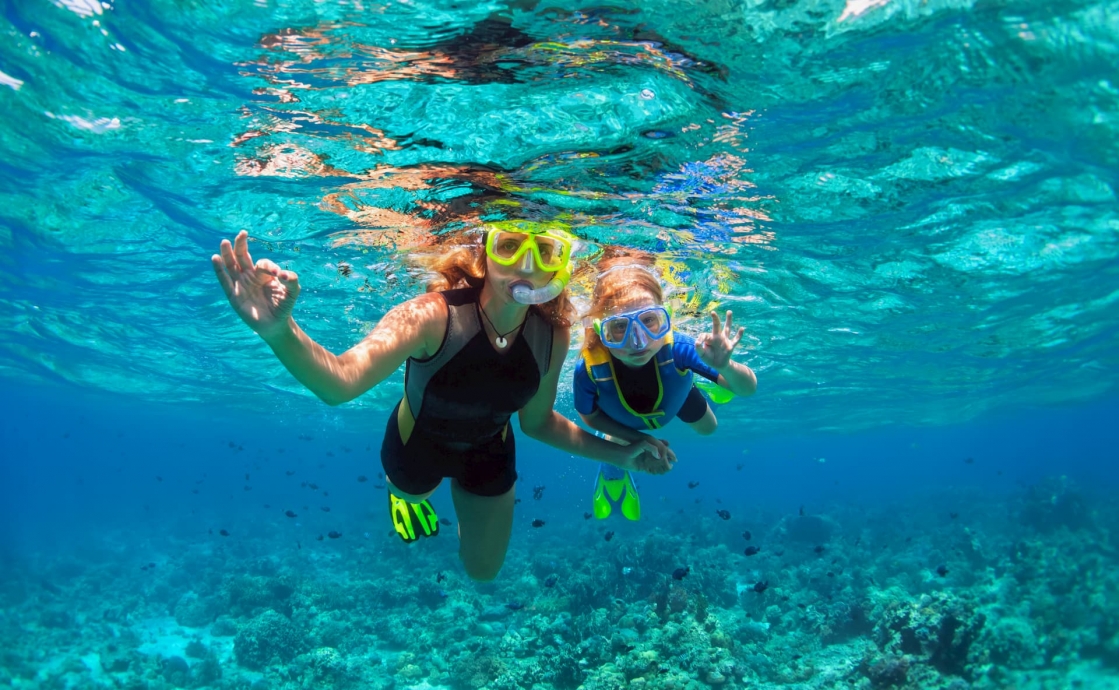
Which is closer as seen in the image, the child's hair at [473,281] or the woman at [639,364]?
the child's hair at [473,281]

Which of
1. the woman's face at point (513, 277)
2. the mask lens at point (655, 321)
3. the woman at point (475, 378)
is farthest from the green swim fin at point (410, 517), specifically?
the mask lens at point (655, 321)

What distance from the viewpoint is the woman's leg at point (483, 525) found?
5496 millimetres

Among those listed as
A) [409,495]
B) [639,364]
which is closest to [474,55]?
[639,364]

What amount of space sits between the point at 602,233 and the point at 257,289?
367 inches

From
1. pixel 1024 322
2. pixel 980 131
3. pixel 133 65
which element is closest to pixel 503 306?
pixel 133 65

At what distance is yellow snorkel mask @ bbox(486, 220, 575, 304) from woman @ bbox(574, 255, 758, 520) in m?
1.26

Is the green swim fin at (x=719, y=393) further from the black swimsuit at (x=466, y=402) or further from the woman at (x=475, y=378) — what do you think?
the black swimsuit at (x=466, y=402)

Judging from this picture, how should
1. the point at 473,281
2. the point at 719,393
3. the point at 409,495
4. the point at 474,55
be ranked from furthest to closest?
the point at 719,393, the point at 474,55, the point at 409,495, the point at 473,281

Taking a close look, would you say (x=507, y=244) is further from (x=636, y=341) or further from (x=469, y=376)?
(x=636, y=341)

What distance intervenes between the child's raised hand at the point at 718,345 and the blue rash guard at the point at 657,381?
0.98 ft

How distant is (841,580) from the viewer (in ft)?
73.7

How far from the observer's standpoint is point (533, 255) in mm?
4598

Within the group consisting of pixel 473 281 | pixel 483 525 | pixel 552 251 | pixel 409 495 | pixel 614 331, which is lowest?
pixel 483 525

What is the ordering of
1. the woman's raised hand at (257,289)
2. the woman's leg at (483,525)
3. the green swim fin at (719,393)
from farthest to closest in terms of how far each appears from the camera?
the green swim fin at (719,393), the woman's leg at (483,525), the woman's raised hand at (257,289)
